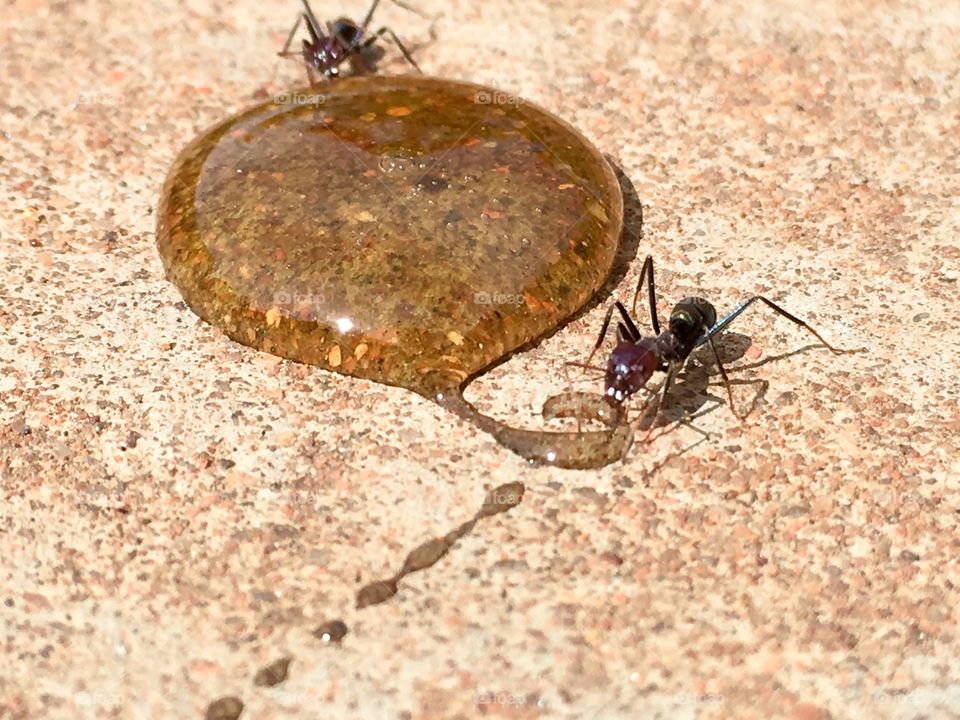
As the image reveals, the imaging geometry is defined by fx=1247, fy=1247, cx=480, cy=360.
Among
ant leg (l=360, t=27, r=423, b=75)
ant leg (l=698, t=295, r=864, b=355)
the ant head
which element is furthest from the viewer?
ant leg (l=360, t=27, r=423, b=75)

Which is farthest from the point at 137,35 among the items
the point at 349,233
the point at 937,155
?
the point at 937,155

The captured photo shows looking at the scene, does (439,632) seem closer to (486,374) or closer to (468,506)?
(468,506)
